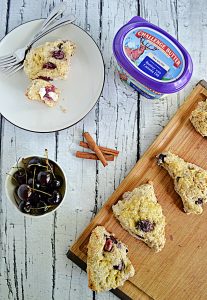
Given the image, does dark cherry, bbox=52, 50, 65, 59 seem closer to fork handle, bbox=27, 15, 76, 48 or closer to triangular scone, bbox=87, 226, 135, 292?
fork handle, bbox=27, 15, 76, 48

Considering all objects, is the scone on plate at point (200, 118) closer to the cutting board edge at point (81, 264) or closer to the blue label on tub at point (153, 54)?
the blue label on tub at point (153, 54)

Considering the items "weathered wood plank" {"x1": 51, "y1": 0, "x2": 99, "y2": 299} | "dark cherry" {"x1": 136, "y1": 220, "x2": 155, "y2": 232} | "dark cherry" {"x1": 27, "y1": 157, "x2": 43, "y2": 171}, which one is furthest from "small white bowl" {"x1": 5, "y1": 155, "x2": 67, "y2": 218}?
"dark cherry" {"x1": 136, "y1": 220, "x2": 155, "y2": 232}

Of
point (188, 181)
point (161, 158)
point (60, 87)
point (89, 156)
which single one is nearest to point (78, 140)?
point (89, 156)

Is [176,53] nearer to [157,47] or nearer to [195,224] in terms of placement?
[157,47]

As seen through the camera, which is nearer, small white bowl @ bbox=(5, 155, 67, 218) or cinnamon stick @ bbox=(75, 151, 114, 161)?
small white bowl @ bbox=(5, 155, 67, 218)

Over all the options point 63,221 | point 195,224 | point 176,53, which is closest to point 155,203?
point 195,224

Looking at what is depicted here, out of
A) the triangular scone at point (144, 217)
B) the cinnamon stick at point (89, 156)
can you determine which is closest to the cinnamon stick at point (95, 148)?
the cinnamon stick at point (89, 156)
